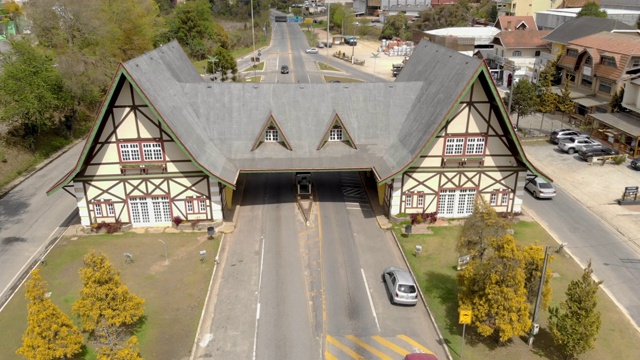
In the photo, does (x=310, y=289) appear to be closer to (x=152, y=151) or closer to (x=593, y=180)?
(x=152, y=151)

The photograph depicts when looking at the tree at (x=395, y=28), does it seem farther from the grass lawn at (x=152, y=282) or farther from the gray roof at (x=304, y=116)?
the grass lawn at (x=152, y=282)

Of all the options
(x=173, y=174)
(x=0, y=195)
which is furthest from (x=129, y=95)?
(x=0, y=195)

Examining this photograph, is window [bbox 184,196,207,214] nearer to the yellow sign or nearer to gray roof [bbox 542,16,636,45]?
the yellow sign

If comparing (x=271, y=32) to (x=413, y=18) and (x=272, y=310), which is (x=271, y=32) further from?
(x=272, y=310)

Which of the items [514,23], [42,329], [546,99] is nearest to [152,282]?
[42,329]

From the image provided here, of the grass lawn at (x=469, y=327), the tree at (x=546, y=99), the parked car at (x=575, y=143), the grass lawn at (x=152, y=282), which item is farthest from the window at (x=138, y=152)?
the tree at (x=546, y=99)
